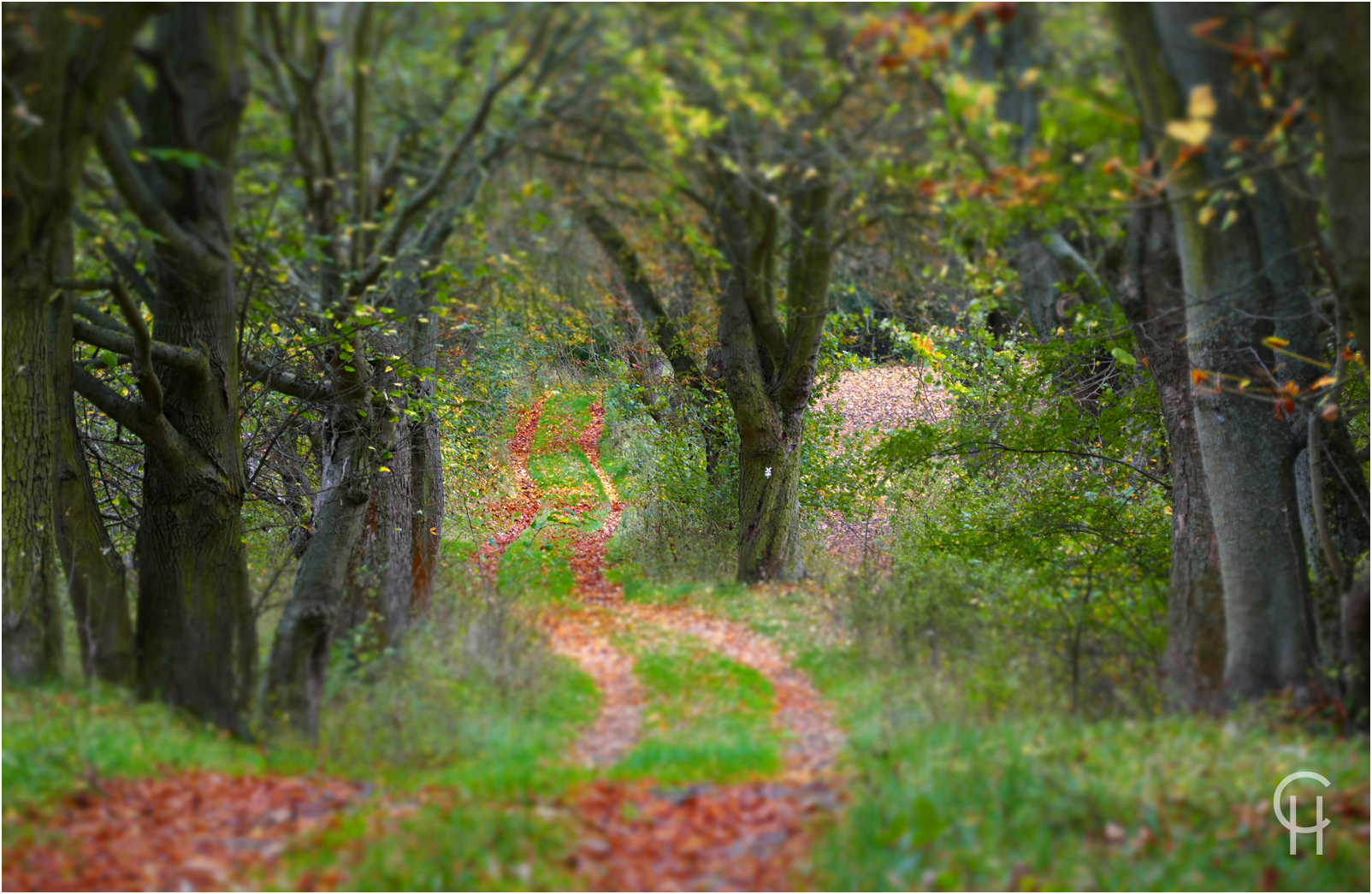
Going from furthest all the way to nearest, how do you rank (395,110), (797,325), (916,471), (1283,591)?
1. (916,471)
2. (797,325)
3. (395,110)
4. (1283,591)

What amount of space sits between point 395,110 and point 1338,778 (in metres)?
7.14

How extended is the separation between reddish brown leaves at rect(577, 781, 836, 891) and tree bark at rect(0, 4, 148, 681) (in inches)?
160

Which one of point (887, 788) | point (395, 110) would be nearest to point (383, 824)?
point (887, 788)

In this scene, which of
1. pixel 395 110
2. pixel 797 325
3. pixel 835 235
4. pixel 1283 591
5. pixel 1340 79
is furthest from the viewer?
pixel 797 325

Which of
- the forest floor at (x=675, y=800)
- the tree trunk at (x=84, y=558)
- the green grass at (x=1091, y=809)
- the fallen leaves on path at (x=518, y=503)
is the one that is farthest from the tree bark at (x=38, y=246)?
the green grass at (x=1091, y=809)

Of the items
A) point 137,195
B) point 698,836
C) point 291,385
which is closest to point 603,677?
point 698,836

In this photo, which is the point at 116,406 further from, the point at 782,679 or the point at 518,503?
the point at 518,503

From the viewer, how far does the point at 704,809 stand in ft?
16.3

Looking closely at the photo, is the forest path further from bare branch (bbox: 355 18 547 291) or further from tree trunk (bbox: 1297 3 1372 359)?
tree trunk (bbox: 1297 3 1372 359)

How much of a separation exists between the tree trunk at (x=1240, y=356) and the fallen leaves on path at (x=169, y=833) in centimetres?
583

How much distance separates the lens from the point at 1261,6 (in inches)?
192

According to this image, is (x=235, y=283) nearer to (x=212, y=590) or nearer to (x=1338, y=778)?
(x=212, y=590)

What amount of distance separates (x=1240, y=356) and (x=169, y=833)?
279 inches

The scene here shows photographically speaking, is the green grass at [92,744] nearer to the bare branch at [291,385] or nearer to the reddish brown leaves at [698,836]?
the reddish brown leaves at [698,836]
